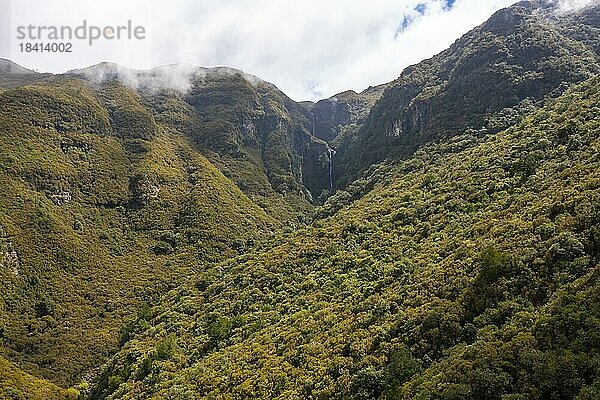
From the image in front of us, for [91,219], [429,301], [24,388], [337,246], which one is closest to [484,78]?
[337,246]

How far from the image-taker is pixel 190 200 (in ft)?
499

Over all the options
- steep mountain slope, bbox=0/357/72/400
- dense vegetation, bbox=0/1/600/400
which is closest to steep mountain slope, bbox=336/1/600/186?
→ dense vegetation, bbox=0/1/600/400

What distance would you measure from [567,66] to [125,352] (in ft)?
388

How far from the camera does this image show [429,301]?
38188mm

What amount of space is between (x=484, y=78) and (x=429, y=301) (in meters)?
105

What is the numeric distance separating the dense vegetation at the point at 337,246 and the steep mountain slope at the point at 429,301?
0.69ft

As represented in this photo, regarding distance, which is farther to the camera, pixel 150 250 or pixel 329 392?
pixel 150 250

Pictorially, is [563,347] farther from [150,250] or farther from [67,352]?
[150,250]

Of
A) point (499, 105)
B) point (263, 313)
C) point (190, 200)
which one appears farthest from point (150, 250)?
point (499, 105)

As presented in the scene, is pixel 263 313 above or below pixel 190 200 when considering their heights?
below

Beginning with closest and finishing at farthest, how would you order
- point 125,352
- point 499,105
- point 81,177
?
point 125,352 → point 499,105 → point 81,177

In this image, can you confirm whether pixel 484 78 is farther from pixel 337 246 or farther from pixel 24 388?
pixel 24 388

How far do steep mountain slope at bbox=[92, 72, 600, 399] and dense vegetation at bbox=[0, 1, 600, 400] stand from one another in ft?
0.69

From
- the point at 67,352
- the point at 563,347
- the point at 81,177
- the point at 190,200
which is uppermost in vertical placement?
the point at 81,177
